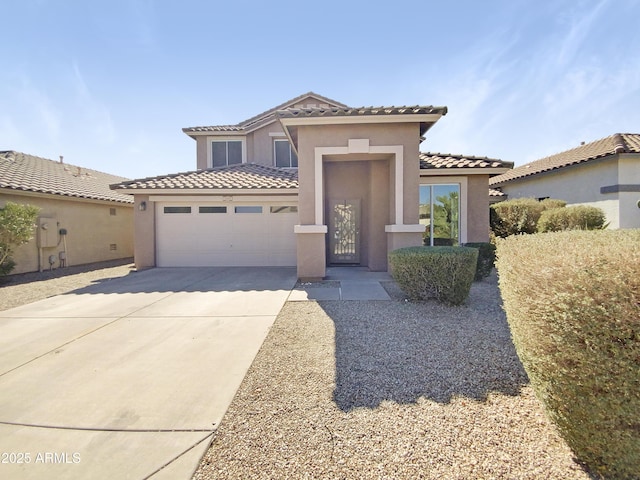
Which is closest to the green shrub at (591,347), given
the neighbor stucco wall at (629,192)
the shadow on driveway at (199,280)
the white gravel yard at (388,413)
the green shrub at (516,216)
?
the white gravel yard at (388,413)

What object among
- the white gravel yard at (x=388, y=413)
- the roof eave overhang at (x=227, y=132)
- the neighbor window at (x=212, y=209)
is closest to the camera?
the white gravel yard at (x=388, y=413)

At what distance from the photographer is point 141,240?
1277 cm

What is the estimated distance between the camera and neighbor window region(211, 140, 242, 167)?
1744 cm

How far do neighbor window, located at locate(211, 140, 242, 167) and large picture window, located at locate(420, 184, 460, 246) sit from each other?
35.2 ft

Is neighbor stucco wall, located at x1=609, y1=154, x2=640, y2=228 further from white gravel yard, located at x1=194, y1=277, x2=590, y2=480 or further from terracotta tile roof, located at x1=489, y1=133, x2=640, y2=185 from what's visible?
white gravel yard, located at x1=194, y1=277, x2=590, y2=480

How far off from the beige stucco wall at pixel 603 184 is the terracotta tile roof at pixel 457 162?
255 inches

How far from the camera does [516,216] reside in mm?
13688

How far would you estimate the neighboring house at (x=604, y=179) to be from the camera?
13273mm

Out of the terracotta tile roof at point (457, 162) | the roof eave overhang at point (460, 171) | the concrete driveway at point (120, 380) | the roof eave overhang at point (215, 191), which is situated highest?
the terracotta tile roof at point (457, 162)

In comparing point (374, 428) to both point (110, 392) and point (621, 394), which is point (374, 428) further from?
point (110, 392)

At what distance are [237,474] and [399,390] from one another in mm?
1865

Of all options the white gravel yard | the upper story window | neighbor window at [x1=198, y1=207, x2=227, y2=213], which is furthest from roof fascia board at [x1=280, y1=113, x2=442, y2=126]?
the upper story window

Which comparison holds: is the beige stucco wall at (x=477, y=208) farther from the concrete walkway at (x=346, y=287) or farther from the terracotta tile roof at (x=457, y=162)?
the concrete walkway at (x=346, y=287)

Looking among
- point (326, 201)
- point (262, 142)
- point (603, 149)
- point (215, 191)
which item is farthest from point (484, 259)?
point (262, 142)
